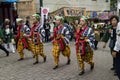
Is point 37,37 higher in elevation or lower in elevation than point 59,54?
higher

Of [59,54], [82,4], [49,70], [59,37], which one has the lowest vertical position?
[49,70]

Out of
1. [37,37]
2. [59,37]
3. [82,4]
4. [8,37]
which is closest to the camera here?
[59,37]

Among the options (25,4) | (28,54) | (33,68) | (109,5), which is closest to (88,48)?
(33,68)

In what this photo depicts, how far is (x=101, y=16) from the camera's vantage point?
1326 inches

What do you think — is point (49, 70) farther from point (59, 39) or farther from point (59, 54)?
point (59, 39)

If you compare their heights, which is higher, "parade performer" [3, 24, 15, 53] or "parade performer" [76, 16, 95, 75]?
"parade performer" [76, 16, 95, 75]

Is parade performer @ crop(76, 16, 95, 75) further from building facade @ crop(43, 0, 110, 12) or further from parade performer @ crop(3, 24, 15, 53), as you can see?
building facade @ crop(43, 0, 110, 12)

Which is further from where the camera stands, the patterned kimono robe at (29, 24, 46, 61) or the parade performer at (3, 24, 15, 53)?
the parade performer at (3, 24, 15, 53)

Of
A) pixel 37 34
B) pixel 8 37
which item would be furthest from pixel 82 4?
pixel 37 34

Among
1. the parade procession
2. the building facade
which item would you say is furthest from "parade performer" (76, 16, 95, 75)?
the building facade

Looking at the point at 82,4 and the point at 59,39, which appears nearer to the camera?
the point at 59,39

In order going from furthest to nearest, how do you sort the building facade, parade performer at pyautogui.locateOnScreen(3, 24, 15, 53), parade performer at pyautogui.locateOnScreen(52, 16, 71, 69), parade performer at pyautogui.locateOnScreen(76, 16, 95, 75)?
the building facade
parade performer at pyautogui.locateOnScreen(3, 24, 15, 53)
parade performer at pyautogui.locateOnScreen(52, 16, 71, 69)
parade performer at pyautogui.locateOnScreen(76, 16, 95, 75)

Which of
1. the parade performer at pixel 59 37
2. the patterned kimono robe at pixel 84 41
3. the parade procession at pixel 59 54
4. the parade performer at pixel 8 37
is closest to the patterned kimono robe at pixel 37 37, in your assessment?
the parade procession at pixel 59 54

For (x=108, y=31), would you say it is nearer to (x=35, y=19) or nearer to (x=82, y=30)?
(x=82, y=30)
